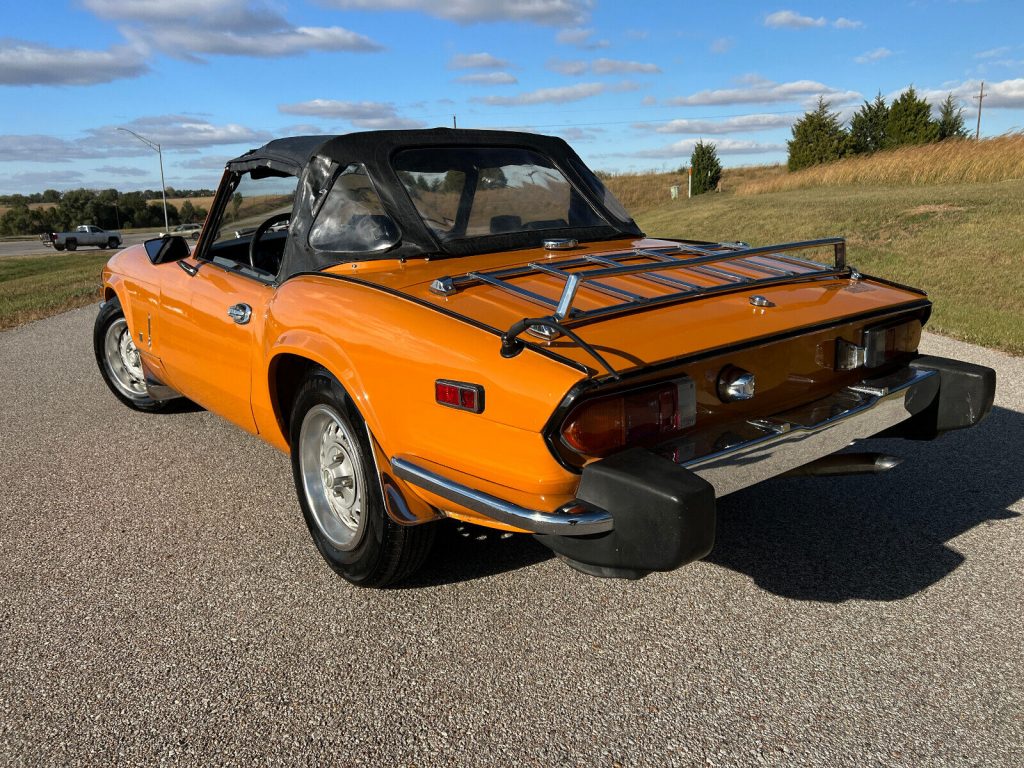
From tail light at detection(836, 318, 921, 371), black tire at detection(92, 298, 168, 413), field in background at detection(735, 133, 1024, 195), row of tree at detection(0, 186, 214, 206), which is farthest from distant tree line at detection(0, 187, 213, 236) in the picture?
tail light at detection(836, 318, 921, 371)

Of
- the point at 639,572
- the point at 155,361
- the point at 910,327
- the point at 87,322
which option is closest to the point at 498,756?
the point at 639,572

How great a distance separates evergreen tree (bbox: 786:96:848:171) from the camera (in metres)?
32.3

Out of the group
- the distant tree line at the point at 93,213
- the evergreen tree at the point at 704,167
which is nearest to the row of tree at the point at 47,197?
the distant tree line at the point at 93,213

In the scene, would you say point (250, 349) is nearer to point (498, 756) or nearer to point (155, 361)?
point (155, 361)

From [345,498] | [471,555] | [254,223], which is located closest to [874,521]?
[471,555]

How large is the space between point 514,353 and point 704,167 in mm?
34195

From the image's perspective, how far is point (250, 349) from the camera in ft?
11.4

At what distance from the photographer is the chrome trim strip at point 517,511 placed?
227cm

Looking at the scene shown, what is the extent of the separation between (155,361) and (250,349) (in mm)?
1461

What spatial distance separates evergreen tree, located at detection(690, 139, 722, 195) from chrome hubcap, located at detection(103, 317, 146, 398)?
31.5 meters

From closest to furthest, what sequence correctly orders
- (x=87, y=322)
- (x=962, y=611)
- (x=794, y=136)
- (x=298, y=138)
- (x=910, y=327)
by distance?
(x=962, y=611) → (x=910, y=327) → (x=298, y=138) → (x=87, y=322) → (x=794, y=136)

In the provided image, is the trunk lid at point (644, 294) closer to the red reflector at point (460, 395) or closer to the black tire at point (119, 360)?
the red reflector at point (460, 395)

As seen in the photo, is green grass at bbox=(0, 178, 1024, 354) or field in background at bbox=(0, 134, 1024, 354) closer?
green grass at bbox=(0, 178, 1024, 354)

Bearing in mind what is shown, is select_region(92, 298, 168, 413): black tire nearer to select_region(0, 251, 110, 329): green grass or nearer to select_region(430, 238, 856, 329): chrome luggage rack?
select_region(430, 238, 856, 329): chrome luggage rack
